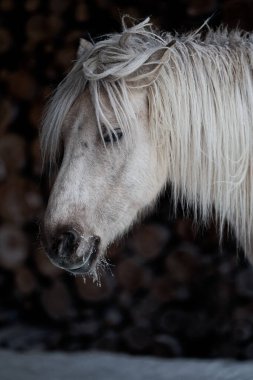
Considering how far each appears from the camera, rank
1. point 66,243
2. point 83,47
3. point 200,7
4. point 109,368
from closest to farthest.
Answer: point 66,243
point 83,47
point 109,368
point 200,7

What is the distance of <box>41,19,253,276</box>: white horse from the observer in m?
1.76

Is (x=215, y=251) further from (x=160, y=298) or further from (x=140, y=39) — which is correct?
(x=140, y=39)

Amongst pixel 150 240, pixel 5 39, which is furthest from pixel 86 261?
pixel 5 39

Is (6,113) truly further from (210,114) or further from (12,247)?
(210,114)

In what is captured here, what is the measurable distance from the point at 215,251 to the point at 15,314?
3.33 ft

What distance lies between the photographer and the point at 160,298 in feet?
9.95

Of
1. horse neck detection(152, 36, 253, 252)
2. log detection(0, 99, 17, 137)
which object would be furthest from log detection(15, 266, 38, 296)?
horse neck detection(152, 36, 253, 252)

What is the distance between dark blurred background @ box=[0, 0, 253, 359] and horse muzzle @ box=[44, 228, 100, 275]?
1.09m

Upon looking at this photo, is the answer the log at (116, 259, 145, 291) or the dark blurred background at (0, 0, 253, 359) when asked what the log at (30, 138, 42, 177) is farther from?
the log at (116, 259, 145, 291)

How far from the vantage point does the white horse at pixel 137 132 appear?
1.76 m

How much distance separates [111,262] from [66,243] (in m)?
1.32

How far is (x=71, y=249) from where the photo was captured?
1.75m

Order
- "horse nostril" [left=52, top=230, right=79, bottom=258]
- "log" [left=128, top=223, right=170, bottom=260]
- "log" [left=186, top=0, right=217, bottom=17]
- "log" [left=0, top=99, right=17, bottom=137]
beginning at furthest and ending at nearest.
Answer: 1. "log" [left=0, top=99, right=17, bottom=137]
2. "log" [left=128, top=223, right=170, bottom=260]
3. "log" [left=186, top=0, right=217, bottom=17]
4. "horse nostril" [left=52, top=230, right=79, bottom=258]

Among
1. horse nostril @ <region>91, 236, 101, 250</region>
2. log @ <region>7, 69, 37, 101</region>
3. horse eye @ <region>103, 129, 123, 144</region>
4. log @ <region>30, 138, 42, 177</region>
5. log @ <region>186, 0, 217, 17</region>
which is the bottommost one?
horse nostril @ <region>91, 236, 101, 250</region>
